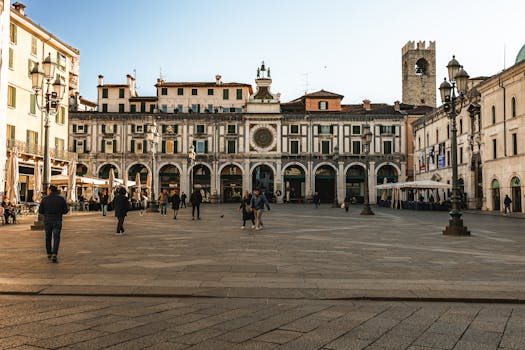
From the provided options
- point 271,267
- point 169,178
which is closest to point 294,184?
point 169,178

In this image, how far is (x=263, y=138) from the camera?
64750 millimetres

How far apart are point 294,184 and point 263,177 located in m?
4.20

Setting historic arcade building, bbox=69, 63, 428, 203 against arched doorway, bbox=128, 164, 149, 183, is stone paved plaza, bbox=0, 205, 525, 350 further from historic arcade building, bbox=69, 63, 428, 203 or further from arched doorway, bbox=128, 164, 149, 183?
arched doorway, bbox=128, 164, 149, 183

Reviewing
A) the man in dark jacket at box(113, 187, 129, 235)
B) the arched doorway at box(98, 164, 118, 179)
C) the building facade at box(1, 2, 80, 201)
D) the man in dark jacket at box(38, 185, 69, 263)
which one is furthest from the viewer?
the arched doorway at box(98, 164, 118, 179)

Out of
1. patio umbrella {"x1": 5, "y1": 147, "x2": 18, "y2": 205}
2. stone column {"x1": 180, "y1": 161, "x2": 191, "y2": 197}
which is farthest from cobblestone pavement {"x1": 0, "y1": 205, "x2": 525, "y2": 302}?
stone column {"x1": 180, "y1": 161, "x2": 191, "y2": 197}

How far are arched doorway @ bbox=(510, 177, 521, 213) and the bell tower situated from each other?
53550 millimetres

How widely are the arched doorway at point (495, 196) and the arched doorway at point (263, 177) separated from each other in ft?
102

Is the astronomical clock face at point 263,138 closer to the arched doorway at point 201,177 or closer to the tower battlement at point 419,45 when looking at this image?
the arched doorway at point 201,177

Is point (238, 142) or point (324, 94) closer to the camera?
point (238, 142)

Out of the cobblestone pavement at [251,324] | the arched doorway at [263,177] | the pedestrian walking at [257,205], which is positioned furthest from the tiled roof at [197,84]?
the cobblestone pavement at [251,324]

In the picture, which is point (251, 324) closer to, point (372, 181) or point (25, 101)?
point (25, 101)

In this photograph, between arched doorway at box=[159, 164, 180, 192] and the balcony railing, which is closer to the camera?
the balcony railing

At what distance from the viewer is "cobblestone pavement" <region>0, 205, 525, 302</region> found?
7.47m

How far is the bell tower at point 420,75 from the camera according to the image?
286 ft
